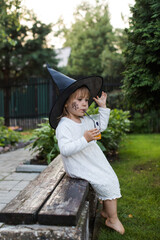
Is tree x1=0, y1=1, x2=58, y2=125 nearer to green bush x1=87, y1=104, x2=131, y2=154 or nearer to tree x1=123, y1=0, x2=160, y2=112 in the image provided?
green bush x1=87, y1=104, x2=131, y2=154

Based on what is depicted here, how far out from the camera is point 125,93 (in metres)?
4.45

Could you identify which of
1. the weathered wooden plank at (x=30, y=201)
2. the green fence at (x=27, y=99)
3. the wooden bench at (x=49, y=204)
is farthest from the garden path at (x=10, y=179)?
the green fence at (x=27, y=99)

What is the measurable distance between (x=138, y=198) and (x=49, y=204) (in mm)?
1991

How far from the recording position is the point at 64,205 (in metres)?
1.64

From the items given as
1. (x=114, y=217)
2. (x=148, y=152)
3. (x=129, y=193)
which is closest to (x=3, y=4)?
(x=148, y=152)

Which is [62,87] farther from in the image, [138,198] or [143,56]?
[143,56]

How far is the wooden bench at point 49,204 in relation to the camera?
1497 millimetres

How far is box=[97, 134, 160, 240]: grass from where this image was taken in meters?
2.46

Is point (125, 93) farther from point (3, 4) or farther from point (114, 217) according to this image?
point (3, 4)

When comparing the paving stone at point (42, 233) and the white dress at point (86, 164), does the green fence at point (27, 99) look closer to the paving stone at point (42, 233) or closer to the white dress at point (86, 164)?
the white dress at point (86, 164)

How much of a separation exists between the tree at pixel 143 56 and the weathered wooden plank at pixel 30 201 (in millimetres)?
2280

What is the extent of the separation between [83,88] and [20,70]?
1484cm

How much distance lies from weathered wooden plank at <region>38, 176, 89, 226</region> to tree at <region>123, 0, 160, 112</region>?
2421 millimetres

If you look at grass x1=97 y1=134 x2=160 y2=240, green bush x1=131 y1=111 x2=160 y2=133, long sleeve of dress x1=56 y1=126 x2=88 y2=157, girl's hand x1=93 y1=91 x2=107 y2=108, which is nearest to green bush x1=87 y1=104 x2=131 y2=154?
grass x1=97 y1=134 x2=160 y2=240
